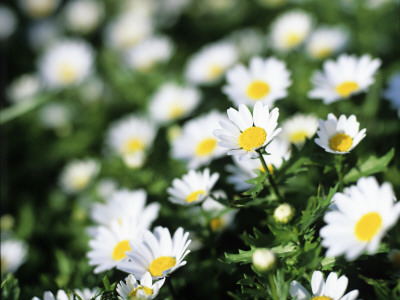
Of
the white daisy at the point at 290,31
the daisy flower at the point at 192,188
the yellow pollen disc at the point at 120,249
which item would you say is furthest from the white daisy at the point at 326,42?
the yellow pollen disc at the point at 120,249

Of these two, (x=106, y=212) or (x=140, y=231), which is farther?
(x=106, y=212)

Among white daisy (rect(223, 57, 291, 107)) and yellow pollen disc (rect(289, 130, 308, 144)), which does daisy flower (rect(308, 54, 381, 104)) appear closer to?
white daisy (rect(223, 57, 291, 107))

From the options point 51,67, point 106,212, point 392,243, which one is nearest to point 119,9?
point 51,67

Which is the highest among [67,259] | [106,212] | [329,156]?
[329,156]

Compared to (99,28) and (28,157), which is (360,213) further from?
(99,28)

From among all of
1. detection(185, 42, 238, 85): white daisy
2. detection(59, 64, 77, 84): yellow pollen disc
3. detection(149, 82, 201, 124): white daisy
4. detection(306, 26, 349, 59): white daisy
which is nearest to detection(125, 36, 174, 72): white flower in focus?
detection(185, 42, 238, 85): white daisy

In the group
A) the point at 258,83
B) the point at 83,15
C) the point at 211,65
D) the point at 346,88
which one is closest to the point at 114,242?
the point at 258,83
